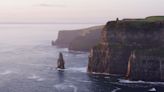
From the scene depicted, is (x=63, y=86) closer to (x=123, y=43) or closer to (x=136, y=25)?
(x=123, y=43)

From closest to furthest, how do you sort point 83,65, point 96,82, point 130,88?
point 130,88
point 96,82
point 83,65

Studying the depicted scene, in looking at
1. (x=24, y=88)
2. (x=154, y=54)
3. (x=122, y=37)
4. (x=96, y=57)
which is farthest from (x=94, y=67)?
(x=24, y=88)

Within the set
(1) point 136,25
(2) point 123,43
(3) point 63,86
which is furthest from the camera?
(2) point 123,43

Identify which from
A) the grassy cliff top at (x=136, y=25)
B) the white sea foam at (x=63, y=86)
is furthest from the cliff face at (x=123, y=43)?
the white sea foam at (x=63, y=86)

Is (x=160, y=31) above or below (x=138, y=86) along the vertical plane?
above

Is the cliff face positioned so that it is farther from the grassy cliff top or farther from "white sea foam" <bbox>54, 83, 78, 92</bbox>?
"white sea foam" <bbox>54, 83, 78, 92</bbox>

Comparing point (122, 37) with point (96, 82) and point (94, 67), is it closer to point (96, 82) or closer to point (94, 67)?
point (94, 67)

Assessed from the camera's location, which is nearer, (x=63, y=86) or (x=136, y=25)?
(x=63, y=86)

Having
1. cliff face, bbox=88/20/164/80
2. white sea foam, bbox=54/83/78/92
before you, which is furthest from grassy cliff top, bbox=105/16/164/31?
white sea foam, bbox=54/83/78/92

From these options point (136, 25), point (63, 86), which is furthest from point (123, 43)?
point (63, 86)
